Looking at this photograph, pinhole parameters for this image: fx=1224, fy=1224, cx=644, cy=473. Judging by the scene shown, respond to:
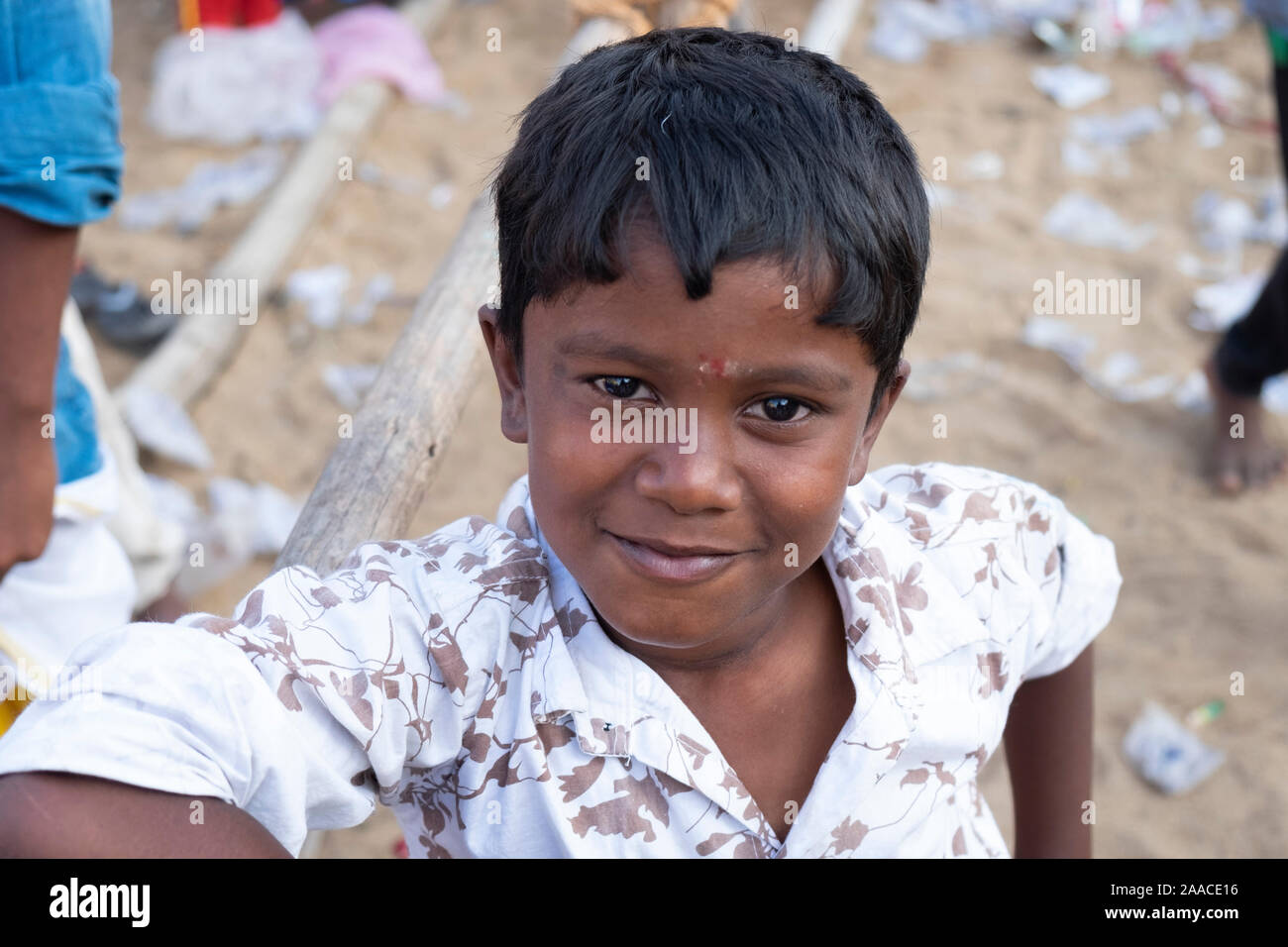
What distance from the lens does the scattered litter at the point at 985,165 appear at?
445 centimetres

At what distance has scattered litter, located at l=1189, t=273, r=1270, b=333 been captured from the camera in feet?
12.7

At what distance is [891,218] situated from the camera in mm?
1234

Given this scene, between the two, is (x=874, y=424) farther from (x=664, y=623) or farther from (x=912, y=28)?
(x=912, y=28)

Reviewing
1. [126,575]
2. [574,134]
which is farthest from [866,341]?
[126,575]

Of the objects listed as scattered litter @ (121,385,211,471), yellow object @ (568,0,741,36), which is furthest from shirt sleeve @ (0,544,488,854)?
scattered litter @ (121,385,211,471)

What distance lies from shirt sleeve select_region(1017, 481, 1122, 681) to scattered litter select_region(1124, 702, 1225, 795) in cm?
121

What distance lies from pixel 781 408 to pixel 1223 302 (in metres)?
3.26

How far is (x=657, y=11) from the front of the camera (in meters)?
2.65

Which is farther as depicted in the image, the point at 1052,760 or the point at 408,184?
the point at 408,184

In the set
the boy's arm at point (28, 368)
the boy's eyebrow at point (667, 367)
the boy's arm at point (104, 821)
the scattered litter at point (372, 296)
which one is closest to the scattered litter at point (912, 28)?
the scattered litter at point (372, 296)

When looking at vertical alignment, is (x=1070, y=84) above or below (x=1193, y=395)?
above

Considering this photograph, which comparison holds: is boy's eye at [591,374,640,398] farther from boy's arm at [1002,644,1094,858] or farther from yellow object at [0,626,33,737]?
yellow object at [0,626,33,737]

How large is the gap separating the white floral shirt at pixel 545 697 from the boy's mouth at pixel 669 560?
0.16m

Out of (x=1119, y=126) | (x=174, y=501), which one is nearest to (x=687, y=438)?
(x=174, y=501)
